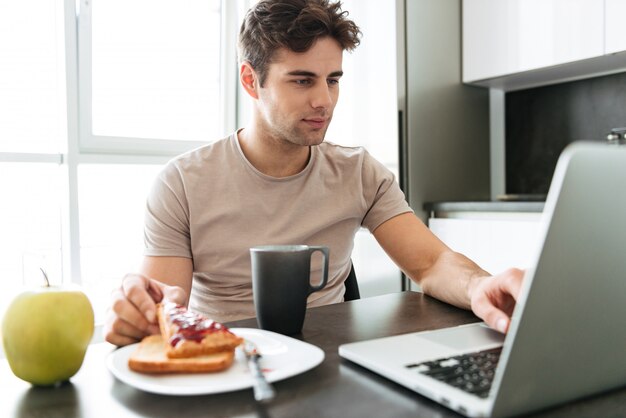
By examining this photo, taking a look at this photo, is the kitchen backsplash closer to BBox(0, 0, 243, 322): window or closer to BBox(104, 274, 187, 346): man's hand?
BBox(0, 0, 243, 322): window

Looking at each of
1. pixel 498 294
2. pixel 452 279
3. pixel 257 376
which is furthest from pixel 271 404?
pixel 452 279

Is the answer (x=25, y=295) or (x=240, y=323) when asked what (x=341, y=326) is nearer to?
(x=240, y=323)

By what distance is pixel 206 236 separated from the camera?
4.50 feet

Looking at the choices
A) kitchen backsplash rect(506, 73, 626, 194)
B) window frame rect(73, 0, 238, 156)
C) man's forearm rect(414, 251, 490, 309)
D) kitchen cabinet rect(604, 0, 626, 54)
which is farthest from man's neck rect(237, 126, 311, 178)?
kitchen backsplash rect(506, 73, 626, 194)

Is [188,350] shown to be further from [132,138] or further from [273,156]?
[132,138]

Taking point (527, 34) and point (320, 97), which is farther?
point (527, 34)

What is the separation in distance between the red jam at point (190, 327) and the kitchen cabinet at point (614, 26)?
2.07 metres

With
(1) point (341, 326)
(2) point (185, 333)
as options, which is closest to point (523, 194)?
(1) point (341, 326)

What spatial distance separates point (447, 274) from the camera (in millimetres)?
1095

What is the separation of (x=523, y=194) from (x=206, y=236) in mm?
1934

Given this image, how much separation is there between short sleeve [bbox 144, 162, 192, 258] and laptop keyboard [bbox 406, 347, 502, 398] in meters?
0.85

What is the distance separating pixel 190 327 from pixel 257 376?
130mm

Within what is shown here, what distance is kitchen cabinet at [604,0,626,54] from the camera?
2141mm

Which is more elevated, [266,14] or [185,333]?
[266,14]
